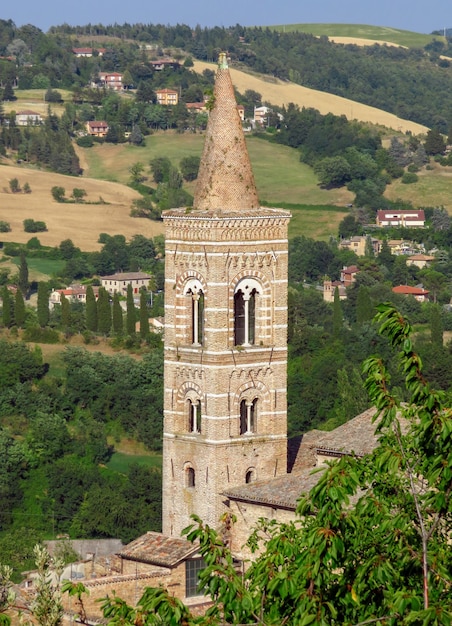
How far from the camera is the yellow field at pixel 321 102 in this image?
602ft

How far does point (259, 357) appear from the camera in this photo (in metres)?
41.9

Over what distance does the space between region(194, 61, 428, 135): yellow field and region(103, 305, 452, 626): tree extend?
516 ft

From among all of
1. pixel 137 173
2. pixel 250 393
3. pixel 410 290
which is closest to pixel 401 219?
pixel 137 173

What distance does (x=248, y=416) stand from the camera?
1661 inches

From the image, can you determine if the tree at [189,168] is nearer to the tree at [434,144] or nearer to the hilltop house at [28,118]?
the tree at [434,144]

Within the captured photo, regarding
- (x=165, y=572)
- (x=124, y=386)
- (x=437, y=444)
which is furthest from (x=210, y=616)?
(x=124, y=386)

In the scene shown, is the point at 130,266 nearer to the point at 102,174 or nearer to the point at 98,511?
the point at 102,174

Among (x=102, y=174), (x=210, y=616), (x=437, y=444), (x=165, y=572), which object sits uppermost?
(x=437, y=444)

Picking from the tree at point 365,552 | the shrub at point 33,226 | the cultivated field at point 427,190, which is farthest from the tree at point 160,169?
the tree at point 365,552

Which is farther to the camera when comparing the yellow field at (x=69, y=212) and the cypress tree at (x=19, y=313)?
the yellow field at (x=69, y=212)

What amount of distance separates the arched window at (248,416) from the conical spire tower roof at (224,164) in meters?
4.18

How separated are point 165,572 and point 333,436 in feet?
15.6

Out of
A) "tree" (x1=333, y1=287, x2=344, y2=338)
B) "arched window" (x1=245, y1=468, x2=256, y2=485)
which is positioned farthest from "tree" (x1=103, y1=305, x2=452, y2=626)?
"tree" (x1=333, y1=287, x2=344, y2=338)

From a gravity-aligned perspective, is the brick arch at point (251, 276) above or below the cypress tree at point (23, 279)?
above
